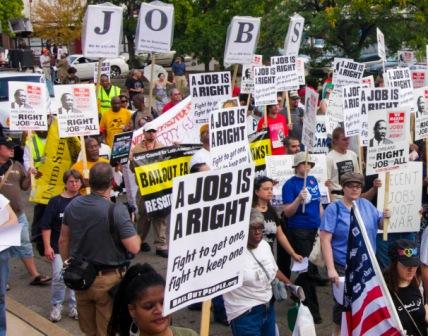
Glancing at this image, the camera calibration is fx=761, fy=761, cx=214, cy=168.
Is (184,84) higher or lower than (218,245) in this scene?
lower

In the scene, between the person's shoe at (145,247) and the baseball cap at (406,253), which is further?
the person's shoe at (145,247)

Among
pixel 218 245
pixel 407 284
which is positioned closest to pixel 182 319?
pixel 407 284

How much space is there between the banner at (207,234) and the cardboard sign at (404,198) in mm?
3515

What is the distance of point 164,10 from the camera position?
40.1 ft

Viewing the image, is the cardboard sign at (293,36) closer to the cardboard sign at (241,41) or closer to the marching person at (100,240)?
Result: the cardboard sign at (241,41)

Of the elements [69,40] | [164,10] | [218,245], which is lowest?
[69,40]

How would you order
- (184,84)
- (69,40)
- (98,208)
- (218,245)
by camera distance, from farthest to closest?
(69,40) < (184,84) < (98,208) < (218,245)

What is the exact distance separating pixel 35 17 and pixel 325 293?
46.6 metres

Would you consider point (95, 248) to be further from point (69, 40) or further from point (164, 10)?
point (69, 40)

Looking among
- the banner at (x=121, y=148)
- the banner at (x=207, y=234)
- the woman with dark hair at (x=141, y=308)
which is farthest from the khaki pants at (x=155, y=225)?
the woman with dark hair at (x=141, y=308)

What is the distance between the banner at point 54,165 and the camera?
9227 millimetres

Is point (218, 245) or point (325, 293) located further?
point (325, 293)

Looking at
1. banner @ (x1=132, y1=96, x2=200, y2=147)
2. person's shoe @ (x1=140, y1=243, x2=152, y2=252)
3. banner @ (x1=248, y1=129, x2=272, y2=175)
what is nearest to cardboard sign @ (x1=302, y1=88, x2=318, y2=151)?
banner @ (x1=248, y1=129, x2=272, y2=175)

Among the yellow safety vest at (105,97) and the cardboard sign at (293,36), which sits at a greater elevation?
the cardboard sign at (293,36)
